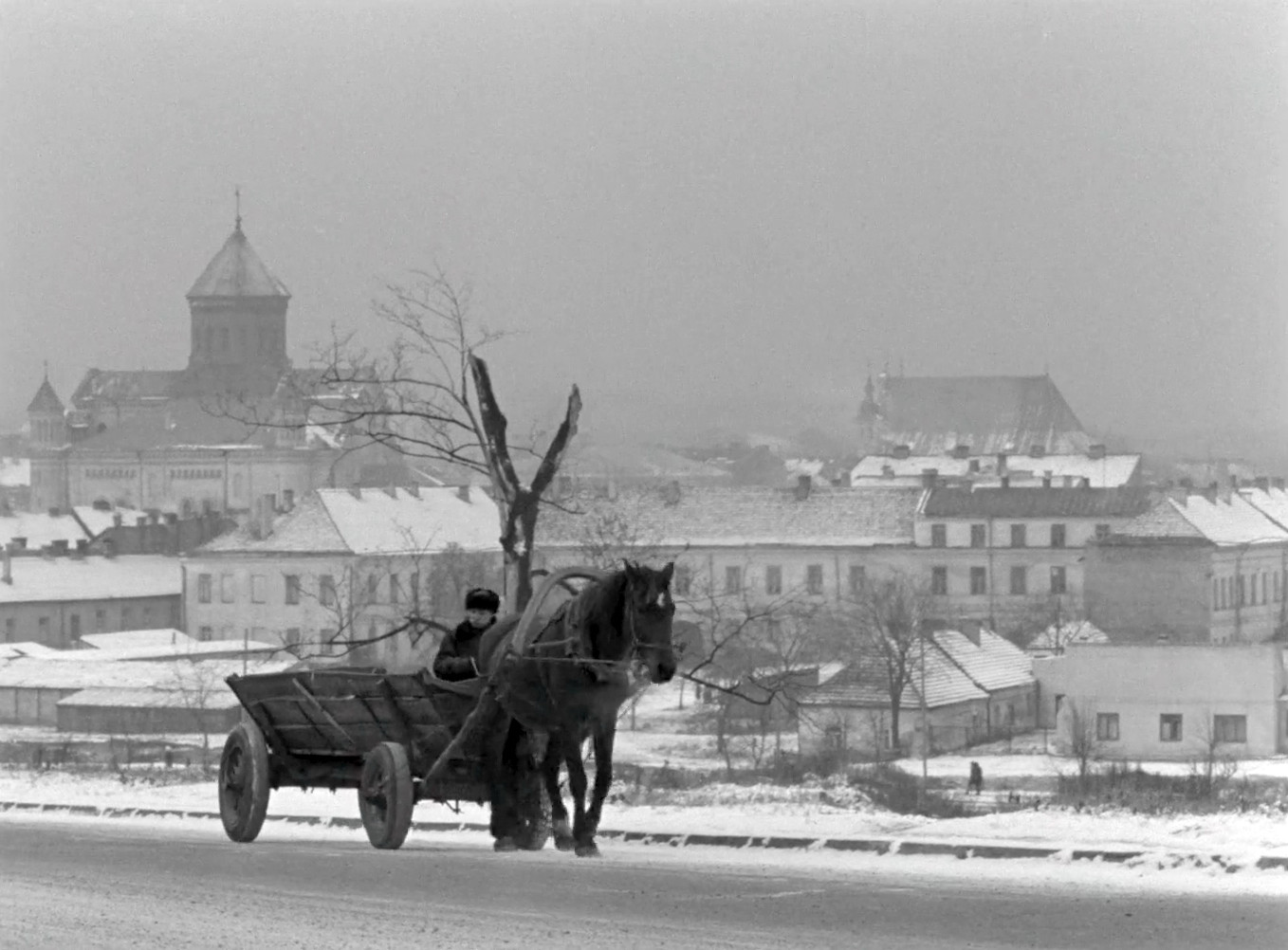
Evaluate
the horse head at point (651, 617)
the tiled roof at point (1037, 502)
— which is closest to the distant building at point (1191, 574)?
the tiled roof at point (1037, 502)

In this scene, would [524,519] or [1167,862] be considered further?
[524,519]

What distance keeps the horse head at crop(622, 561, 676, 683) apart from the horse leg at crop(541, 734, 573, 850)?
104 centimetres

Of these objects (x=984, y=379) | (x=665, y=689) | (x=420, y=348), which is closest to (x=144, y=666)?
(x=665, y=689)

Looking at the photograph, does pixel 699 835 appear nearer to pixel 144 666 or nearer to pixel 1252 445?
pixel 144 666

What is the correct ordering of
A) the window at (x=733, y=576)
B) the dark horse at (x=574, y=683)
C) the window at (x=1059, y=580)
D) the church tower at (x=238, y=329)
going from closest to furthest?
the dark horse at (x=574, y=683)
the window at (x=733, y=576)
the window at (x=1059, y=580)
the church tower at (x=238, y=329)

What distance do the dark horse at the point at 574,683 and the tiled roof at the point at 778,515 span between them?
2364 inches

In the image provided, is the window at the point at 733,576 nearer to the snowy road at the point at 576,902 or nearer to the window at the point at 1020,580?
the window at the point at 1020,580

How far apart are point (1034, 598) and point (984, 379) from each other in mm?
34961

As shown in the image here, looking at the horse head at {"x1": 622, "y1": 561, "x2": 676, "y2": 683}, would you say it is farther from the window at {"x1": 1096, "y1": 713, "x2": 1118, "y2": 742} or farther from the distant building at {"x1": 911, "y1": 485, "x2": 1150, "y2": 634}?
the distant building at {"x1": 911, "y1": 485, "x2": 1150, "y2": 634}

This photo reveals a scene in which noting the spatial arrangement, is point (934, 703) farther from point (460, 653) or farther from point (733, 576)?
point (460, 653)

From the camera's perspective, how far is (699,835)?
56.2 ft

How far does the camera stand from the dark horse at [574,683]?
991 centimetres

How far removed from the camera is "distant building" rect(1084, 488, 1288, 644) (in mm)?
64625

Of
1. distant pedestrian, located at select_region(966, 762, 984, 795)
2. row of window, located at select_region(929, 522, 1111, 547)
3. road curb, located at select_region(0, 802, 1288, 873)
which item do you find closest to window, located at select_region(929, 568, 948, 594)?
row of window, located at select_region(929, 522, 1111, 547)
